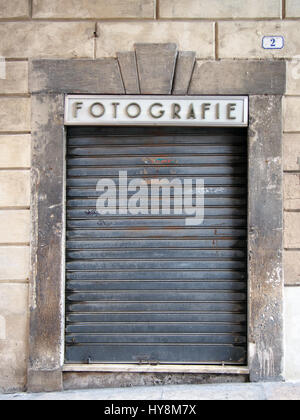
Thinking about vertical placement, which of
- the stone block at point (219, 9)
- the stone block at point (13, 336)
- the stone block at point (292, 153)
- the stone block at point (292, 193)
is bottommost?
the stone block at point (13, 336)

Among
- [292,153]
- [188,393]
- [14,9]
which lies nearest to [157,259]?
[188,393]

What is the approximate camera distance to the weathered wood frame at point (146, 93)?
15.8 ft

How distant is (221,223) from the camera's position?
16.4ft

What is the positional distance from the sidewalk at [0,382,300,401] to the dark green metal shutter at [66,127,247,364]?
31 centimetres

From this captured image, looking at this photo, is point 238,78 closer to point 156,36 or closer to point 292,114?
point 292,114

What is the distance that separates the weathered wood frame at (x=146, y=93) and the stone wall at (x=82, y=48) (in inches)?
4.1

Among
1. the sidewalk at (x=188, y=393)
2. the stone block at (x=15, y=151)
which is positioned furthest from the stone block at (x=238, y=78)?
the sidewalk at (x=188, y=393)

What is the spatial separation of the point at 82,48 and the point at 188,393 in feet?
12.5

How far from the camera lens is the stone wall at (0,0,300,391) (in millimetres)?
4922

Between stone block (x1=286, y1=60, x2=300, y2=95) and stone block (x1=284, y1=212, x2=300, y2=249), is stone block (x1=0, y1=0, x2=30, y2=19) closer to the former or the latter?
stone block (x1=286, y1=60, x2=300, y2=95)

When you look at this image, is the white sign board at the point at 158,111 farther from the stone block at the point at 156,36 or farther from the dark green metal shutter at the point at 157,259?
the stone block at the point at 156,36

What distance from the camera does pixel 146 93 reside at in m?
A: 4.95

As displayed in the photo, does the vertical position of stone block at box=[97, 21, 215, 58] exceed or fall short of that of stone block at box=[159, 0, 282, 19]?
it falls short

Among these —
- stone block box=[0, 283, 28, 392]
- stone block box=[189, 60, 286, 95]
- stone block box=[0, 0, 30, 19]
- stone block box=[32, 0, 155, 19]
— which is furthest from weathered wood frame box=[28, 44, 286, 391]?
stone block box=[0, 0, 30, 19]
